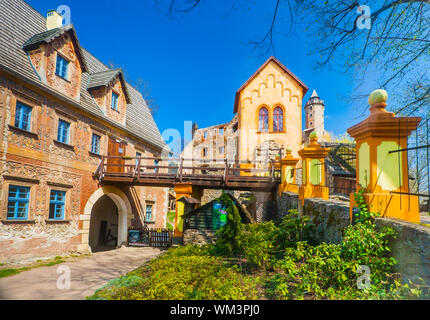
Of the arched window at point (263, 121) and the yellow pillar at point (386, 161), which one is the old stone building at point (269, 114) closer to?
the arched window at point (263, 121)

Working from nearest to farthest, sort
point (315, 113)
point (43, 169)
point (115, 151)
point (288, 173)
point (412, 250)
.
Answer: point (412, 250) → point (43, 169) → point (288, 173) → point (115, 151) → point (315, 113)

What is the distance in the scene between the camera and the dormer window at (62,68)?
10853mm

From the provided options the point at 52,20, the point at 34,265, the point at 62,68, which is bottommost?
the point at 34,265

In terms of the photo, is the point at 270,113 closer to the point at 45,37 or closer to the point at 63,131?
the point at 63,131

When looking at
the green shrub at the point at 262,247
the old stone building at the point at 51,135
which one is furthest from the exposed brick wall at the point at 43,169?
the green shrub at the point at 262,247

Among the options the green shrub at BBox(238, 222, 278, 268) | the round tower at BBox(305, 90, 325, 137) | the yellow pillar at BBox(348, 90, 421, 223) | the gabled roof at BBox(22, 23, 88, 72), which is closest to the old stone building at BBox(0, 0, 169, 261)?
the gabled roof at BBox(22, 23, 88, 72)

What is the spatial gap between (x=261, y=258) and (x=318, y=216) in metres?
1.50

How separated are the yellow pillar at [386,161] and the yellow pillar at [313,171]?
2997 millimetres

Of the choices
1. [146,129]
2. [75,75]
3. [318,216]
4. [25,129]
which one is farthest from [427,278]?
[146,129]

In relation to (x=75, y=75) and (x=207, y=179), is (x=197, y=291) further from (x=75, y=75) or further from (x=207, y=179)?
(x=75, y=75)

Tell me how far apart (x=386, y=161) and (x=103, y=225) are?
1651 centimetres

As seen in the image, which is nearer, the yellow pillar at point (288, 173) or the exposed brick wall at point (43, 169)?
the exposed brick wall at point (43, 169)

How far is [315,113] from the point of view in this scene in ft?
145

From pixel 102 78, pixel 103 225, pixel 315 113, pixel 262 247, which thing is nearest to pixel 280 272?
pixel 262 247
